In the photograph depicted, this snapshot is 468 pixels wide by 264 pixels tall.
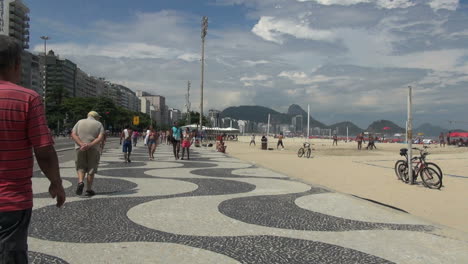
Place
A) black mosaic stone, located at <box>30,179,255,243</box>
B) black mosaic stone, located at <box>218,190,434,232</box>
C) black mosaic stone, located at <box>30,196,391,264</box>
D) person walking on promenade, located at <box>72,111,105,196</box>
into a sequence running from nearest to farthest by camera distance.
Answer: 1. black mosaic stone, located at <box>30,196,391,264</box>
2. black mosaic stone, located at <box>30,179,255,243</box>
3. black mosaic stone, located at <box>218,190,434,232</box>
4. person walking on promenade, located at <box>72,111,105,196</box>

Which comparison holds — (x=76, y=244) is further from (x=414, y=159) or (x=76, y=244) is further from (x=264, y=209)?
(x=414, y=159)

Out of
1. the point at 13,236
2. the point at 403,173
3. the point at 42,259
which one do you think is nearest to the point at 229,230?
the point at 42,259

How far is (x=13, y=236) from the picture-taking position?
6.86ft

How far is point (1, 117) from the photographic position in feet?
6.61

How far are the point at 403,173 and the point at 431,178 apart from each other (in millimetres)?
959

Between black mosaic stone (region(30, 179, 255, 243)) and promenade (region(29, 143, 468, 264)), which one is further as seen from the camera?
black mosaic stone (region(30, 179, 255, 243))

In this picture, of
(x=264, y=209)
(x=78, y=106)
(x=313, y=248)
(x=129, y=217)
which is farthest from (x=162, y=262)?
(x=78, y=106)

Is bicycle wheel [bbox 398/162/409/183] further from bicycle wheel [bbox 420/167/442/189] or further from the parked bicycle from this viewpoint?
bicycle wheel [bbox 420/167/442/189]

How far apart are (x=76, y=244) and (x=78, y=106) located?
89131 millimetres

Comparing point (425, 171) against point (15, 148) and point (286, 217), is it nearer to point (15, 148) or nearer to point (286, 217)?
point (286, 217)

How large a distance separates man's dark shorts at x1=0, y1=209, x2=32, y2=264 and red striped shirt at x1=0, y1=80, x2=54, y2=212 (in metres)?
0.04

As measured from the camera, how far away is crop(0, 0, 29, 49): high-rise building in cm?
8449

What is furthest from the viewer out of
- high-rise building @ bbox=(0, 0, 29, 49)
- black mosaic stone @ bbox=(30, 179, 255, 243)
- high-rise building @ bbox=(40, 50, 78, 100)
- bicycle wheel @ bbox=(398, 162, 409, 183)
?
high-rise building @ bbox=(40, 50, 78, 100)

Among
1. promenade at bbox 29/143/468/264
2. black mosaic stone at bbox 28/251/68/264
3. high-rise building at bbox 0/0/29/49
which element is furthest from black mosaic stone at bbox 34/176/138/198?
high-rise building at bbox 0/0/29/49
